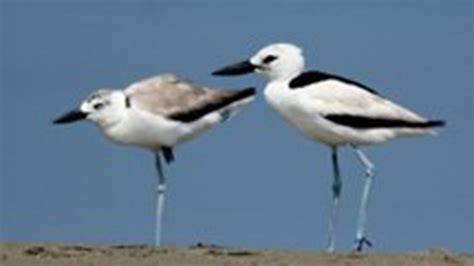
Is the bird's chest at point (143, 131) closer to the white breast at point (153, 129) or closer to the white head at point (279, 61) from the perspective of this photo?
the white breast at point (153, 129)

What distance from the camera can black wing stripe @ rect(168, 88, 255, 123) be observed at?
15.4 m

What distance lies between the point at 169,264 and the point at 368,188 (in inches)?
99.1

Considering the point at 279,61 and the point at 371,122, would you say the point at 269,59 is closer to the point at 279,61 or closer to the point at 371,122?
the point at 279,61

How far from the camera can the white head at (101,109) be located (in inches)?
610

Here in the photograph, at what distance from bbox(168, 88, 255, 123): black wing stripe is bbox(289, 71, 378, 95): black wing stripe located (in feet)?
2.96

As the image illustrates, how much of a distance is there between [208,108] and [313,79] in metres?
Result: 1.22

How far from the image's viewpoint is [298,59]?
15094mm

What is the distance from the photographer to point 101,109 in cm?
1563

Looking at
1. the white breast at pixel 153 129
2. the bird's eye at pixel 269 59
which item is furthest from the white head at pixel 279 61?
the white breast at pixel 153 129

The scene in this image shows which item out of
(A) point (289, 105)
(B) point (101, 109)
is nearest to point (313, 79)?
(A) point (289, 105)

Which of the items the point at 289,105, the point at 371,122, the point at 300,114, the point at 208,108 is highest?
the point at 208,108

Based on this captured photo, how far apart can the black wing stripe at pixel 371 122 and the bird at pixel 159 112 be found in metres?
1.37

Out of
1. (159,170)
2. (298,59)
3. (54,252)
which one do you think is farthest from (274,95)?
(54,252)

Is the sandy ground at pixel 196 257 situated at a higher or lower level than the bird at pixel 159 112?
lower
